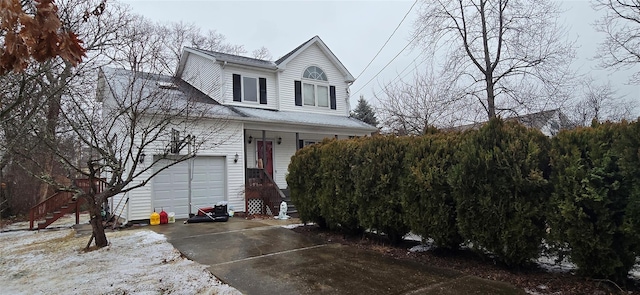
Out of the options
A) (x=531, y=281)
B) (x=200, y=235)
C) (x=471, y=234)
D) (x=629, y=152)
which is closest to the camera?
(x=629, y=152)

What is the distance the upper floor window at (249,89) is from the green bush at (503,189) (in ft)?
33.9

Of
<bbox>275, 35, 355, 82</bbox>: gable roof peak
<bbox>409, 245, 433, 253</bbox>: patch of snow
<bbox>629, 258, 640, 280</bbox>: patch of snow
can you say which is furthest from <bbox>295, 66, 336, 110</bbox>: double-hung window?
<bbox>629, 258, 640, 280</bbox>: patch of snow

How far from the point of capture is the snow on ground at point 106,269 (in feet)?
13.6

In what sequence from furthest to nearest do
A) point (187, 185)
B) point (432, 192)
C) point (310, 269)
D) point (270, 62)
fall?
point (270, 62)
point (187, 185)
point (432, 192)
point (310, 269)

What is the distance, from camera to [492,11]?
1233cm

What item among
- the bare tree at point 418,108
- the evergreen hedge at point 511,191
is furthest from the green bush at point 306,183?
the bare tree at point 418,108

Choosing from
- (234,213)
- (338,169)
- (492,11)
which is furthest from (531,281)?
(492,11)

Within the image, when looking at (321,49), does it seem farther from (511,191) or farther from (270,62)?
(511,191)

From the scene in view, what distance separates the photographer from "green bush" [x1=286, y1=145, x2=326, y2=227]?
7.42m

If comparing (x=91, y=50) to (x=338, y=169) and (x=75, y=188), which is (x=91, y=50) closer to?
(x=75, y=188)

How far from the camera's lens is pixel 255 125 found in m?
12.1

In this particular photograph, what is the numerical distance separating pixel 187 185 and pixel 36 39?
9421 millimetres

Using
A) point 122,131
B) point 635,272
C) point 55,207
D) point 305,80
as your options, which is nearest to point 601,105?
point 305,80

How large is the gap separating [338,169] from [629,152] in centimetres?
434
